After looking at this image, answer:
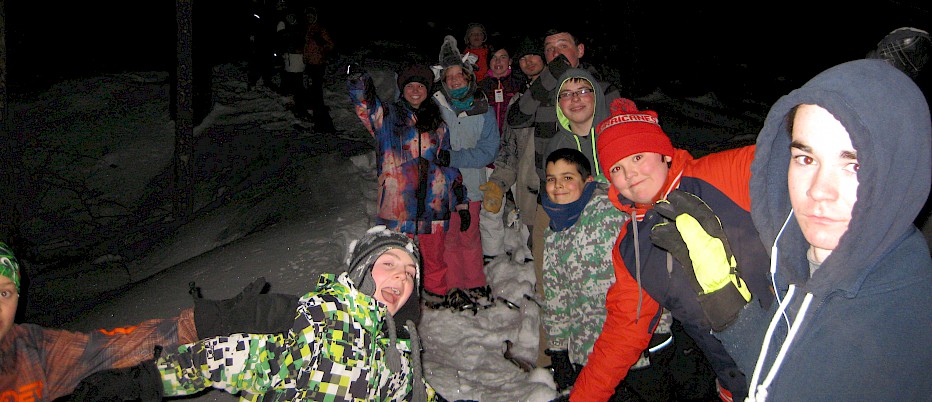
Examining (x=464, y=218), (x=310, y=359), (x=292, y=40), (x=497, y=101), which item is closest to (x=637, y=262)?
(x=310, y=359)

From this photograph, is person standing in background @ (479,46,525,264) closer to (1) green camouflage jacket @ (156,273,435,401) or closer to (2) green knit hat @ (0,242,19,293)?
(1) green camouflage jacket @ (156,273,435,401)

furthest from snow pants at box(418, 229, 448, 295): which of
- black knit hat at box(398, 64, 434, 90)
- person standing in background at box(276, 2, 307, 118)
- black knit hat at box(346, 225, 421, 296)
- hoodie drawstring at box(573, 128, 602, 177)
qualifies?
person standing in background at box(276, 2, 307, 118)

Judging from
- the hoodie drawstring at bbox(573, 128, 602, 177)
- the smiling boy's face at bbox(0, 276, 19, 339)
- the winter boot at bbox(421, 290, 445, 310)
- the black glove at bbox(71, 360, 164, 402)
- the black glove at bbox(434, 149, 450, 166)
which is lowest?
the winter boot at bbox(421, 290, 445, 310)

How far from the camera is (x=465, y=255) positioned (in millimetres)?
4543

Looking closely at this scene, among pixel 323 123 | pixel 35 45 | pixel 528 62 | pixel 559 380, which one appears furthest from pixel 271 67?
pixel 559 380

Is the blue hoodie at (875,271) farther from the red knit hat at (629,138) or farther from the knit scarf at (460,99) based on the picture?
the knit scarf at (460,99)

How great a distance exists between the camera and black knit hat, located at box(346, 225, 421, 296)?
203 cm

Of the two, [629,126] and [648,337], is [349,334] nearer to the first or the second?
[648,337]

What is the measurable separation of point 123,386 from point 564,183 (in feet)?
7.29

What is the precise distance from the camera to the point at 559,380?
9.84 ft

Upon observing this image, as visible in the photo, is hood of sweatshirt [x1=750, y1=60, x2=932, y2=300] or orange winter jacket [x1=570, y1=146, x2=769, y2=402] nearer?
hood of sweatshirt [x1=750, y1=60, x2=932, y2=300]

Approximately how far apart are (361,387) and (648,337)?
1.17 meters

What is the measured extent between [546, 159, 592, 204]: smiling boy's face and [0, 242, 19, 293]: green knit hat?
235 centimetres

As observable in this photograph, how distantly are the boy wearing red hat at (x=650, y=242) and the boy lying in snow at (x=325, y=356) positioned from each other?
0.80 meters
